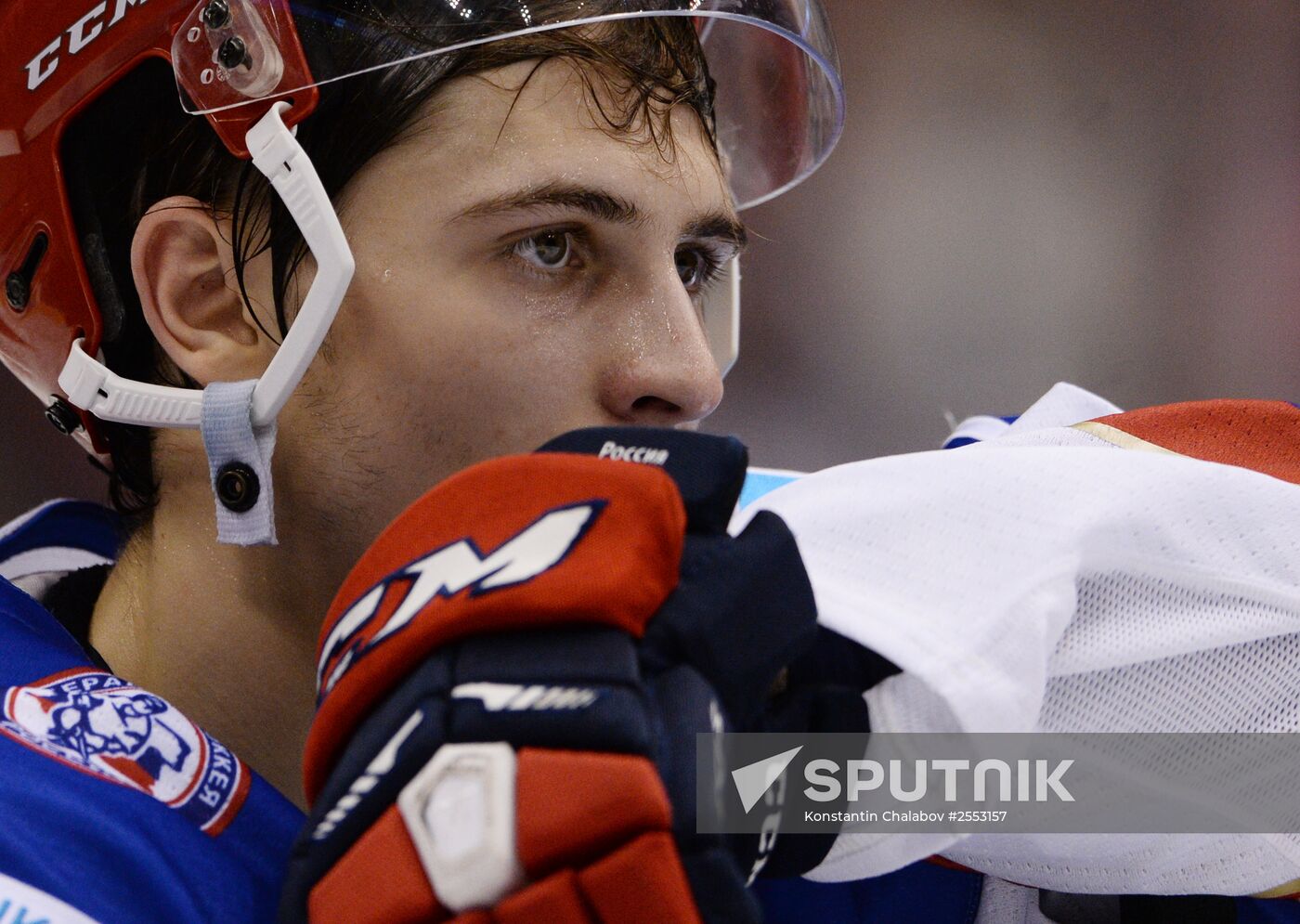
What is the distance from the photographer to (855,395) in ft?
5.55

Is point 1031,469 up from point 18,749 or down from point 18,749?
up

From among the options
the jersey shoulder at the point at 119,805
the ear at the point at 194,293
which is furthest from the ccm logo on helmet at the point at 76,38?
the jersey shoulder at the point at 119,805

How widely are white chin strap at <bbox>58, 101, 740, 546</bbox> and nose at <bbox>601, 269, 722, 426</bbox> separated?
6.9 inches

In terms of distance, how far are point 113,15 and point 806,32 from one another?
498 mm

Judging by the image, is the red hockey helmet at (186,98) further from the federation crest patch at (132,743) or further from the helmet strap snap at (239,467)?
the federation crest patch at (132,743)

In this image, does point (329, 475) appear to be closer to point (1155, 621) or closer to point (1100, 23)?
point (1155, 621)

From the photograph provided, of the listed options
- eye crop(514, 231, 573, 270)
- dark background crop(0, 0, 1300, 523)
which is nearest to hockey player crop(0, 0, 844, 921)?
eye crop(514, 231, 573, 270)

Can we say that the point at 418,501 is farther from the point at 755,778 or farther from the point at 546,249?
the point at 546,249

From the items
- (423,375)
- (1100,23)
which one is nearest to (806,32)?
(423,375)

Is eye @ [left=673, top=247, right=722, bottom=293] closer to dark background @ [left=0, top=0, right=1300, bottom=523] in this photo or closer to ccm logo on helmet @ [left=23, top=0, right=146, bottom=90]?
ccm logo on helmet @ [left=23, top=0, right=146, bottom=90]

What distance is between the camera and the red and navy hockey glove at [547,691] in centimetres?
38

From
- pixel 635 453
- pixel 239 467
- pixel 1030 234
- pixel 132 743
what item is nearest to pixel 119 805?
pixel 132 743

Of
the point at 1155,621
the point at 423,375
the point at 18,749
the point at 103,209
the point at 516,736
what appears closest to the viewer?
the point at 516,736

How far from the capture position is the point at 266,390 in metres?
0.76
